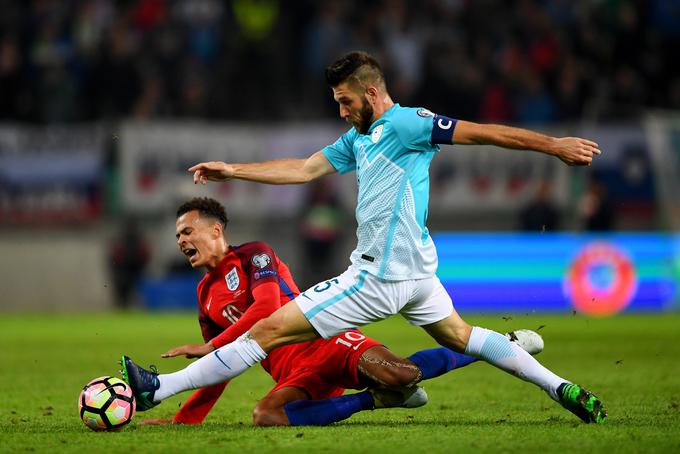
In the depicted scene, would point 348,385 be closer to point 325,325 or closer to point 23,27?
point 325,325

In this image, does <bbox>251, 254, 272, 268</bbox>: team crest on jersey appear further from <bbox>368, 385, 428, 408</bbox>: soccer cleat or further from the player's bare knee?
<bbox>368, 385, 428, 408</bbox>: soccer cleat

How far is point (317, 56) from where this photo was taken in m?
18.5

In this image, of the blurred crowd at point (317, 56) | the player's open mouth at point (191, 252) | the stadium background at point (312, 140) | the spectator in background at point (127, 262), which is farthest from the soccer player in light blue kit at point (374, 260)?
the spectator in background at point (127, 262)

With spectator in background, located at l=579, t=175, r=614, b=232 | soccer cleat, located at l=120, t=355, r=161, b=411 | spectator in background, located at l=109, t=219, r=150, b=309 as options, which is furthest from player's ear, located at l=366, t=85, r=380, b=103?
spectator in background, located at l=109, t=219, r=150, b=309

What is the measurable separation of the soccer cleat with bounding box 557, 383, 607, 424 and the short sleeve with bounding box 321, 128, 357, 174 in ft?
5.55

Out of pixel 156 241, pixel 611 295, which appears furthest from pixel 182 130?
pixel 611 295

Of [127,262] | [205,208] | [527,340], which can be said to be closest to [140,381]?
[205,208]

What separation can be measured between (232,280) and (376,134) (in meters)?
1.32

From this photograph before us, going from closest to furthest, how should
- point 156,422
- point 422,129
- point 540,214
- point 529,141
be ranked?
point 529,141 < point 422,129 < point 156,422 < point 540,214

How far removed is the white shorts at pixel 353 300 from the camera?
5.97 metres

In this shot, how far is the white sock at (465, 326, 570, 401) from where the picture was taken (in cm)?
627

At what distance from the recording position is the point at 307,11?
760 inches

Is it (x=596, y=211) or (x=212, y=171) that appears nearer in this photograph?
(x=212, y=171)

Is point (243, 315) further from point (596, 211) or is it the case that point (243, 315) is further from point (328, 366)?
point (596, 211)
